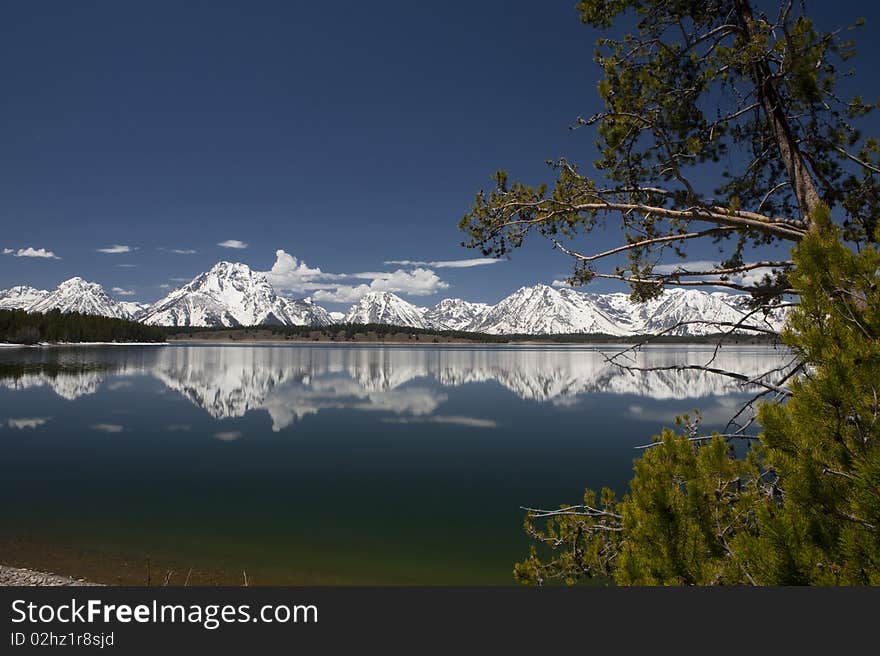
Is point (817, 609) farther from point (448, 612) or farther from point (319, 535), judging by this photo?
point (319, 535)

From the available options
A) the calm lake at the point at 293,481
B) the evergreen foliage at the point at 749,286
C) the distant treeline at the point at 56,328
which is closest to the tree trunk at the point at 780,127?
the evergreen foliage at the point at 749,286

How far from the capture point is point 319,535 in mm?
13367

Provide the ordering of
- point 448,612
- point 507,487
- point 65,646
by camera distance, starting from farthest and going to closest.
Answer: point 507,487 → point 65,646 → point 448,612

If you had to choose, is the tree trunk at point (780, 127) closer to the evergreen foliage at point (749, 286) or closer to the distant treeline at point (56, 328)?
the evergreen foliage at point (749, 286)

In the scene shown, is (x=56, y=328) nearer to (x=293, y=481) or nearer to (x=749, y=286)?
(x=293, y=481)

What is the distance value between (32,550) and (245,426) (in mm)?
19103

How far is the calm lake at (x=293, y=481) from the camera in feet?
38.6

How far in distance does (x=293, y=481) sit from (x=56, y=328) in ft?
638

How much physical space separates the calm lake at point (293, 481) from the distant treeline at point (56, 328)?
142 meters

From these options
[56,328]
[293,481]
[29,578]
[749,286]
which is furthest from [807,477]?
[56,328]

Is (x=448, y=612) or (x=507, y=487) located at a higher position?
(x=448, y=612)

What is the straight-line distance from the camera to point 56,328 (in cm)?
15975

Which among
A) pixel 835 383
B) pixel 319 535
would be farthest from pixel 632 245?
pixel 319 535

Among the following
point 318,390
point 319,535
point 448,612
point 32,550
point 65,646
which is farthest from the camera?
point 318,390
